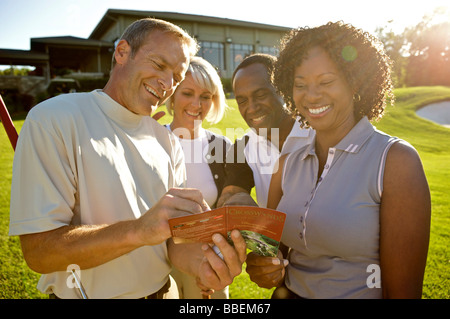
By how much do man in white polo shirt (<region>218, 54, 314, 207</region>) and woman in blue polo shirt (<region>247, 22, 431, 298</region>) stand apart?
2.70 ft

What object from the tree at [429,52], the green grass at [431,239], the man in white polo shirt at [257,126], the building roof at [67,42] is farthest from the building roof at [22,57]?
the tree at [429,52]

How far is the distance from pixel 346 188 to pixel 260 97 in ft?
6.34

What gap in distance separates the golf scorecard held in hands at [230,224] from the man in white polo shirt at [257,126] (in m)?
1.63

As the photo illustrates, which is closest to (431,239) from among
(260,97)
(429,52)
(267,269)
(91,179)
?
(260,97)

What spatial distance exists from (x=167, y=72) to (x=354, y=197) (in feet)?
5.22

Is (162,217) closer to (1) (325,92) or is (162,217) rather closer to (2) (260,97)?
(1) (325,92)

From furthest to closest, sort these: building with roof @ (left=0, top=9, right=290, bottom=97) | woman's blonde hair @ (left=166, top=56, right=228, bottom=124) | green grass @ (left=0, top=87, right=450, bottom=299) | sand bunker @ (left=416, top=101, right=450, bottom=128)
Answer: building with roof @ (left=0, top=9, right=290, bottom=97) → sand bunker @ (left=416, top=101, right=450, bottom=128) → green grass @ (left=0, top=87, right=450, bottom=299) → woman's blonde hair @ (left=166, top=56, right=228, bottom=124)

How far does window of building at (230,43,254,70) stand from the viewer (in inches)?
1271

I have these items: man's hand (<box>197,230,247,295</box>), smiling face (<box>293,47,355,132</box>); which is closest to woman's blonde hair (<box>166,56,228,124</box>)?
smiling face (<box>293,47,355,132</box>)

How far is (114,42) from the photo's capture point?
26.9m

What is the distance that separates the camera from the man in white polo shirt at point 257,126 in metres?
3.46

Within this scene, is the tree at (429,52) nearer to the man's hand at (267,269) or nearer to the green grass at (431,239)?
the green grass at (431,239)

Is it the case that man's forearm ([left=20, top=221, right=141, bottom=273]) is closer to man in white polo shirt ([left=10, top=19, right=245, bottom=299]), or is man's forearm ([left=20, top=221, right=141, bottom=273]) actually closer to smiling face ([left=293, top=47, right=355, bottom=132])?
man in white polo shirt ([left=10, top=19, right=245, bottom=299])
